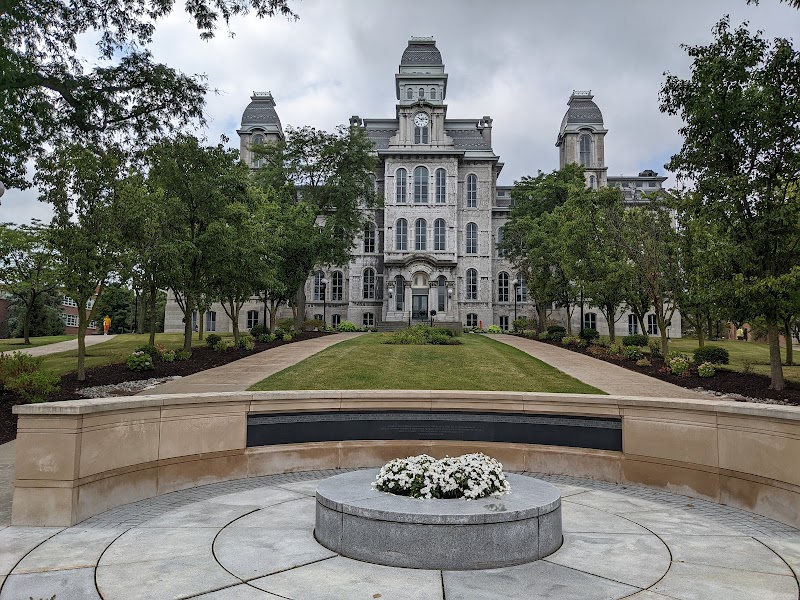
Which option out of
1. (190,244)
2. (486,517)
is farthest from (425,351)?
(486,517)

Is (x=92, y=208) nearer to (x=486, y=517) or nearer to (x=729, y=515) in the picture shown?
(x=486, y=517)

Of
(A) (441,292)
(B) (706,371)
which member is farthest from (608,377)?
(A) (441,292)

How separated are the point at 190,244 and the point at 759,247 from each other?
18.6 metres

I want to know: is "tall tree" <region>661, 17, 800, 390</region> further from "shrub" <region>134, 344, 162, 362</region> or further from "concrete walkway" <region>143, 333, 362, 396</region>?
"shrub" <region>134, 344, 162, 362</region>

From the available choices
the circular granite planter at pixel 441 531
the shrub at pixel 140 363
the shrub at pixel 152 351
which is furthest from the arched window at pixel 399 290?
the circular granite planter at pixel 441 531

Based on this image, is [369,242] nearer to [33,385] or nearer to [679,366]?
[679,366]

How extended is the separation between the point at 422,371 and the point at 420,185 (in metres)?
38.6

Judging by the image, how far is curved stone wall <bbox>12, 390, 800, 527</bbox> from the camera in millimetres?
7062

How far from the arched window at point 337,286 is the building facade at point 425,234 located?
10 centimetres

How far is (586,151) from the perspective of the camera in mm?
65625

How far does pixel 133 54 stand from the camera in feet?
45.2

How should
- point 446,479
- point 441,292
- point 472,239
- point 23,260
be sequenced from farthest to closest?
point 472,239 < point 441,292 < point 23,260 < point 446,479

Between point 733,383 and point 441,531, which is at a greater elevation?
point 441,531

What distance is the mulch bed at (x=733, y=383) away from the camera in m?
17.4
